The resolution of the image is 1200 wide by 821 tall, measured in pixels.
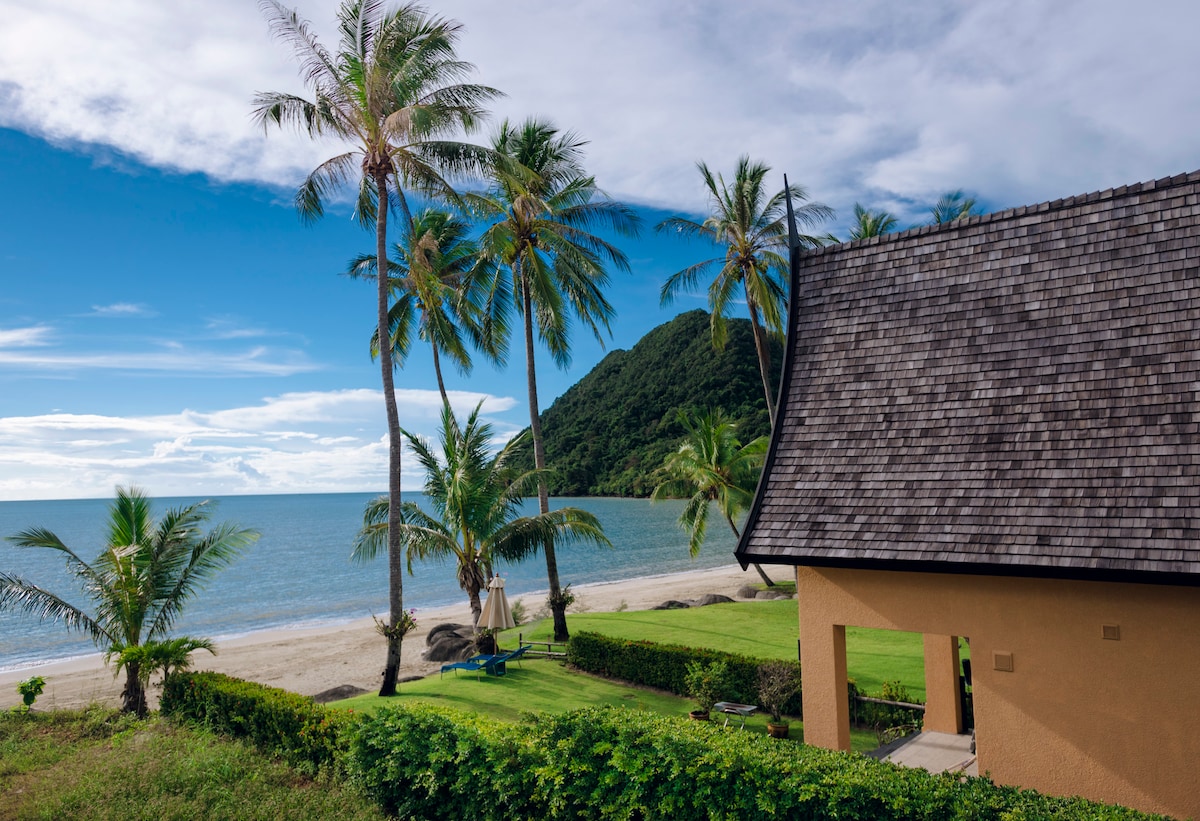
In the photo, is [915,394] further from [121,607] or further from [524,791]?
[121,607]

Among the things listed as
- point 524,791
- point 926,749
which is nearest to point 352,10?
point 524,791

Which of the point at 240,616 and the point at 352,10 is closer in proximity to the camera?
the point at 352,10

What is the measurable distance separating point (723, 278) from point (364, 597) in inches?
1253

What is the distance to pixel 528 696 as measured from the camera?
1351 centimetres

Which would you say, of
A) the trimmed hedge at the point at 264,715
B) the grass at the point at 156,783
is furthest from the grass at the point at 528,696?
the grass at the point at 156,783

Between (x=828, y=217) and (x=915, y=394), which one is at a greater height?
(x=828, y=217)

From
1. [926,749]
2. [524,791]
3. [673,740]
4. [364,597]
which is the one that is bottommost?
[364,597]

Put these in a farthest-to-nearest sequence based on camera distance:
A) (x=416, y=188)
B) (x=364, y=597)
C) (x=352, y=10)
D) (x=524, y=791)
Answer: (x=364, y=597) → (x=416, y=188) → (x=352, y=10) → (x=524, y=791)

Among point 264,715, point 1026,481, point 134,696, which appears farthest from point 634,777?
point 134,696

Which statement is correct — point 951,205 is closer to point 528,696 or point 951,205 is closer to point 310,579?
point 528,696

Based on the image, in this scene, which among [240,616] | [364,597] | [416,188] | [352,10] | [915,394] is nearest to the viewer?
[915,394]

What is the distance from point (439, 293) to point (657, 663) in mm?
10999

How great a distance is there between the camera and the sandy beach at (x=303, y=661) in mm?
21219

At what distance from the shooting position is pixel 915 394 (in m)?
8.23
